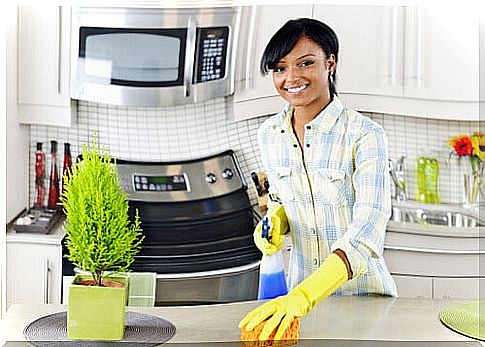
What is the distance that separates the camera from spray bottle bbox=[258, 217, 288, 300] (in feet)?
7.06

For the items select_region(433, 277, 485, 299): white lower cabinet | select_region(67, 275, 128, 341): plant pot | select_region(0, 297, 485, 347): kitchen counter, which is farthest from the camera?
select_region(433, 277, 485, 299): white lower cabinet

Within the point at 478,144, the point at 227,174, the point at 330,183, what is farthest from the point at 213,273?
the point at 478,144

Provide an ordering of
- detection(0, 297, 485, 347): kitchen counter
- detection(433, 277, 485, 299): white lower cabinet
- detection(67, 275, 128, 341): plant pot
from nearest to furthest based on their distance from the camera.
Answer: detection(67, 275, 128, 341): plant pot
detection(0, 297, 485, 347): kitchen counter
detection(433, 277, 485, 299): white lower cabinet

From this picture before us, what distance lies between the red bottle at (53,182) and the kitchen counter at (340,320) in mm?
233

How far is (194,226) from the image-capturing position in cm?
217

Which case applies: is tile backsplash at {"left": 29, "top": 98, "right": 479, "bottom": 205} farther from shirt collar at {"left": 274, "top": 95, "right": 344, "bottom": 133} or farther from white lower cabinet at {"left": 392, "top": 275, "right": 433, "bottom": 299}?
white lower cabinet at {"left": 392, "top": 275, "right": 433, "bottom": 299}

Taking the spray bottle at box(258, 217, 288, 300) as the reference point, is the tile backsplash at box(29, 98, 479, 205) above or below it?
above

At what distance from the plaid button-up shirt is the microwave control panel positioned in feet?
0.52

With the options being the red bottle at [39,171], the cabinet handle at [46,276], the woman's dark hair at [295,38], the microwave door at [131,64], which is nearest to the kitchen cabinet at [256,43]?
the woman's dark hair at [295,38]

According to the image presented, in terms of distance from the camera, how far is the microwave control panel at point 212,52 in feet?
6.97

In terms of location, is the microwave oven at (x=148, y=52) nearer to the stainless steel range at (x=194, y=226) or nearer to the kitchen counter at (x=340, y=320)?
the stainless steel range at (x=194, y=226)

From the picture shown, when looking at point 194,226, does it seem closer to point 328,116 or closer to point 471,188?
point 328,116

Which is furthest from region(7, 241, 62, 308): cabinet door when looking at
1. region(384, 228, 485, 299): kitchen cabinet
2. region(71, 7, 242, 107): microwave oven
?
region(384, 228, 485, 299): kitchen cabinet

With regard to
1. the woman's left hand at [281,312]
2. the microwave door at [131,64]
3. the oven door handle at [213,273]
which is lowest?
the woman's left hand at [281,312]
